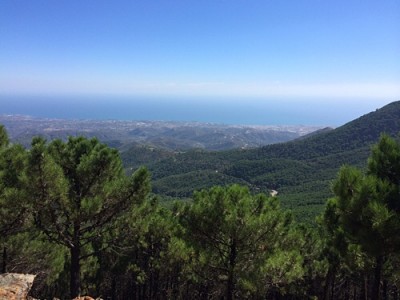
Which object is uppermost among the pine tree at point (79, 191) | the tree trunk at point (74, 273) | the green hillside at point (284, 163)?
the pine tree at point (79, 191)

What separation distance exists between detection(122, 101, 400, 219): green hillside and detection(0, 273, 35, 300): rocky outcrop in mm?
90321

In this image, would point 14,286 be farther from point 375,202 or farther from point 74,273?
point 375,202

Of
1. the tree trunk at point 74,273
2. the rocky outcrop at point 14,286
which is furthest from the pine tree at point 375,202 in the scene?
the tree trunk at point 74,273

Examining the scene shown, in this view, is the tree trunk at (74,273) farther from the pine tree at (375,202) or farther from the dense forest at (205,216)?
the pine tree at (375,202)

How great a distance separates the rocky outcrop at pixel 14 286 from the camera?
745 centimetres

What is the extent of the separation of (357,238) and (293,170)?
447ft

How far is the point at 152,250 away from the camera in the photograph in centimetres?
1642

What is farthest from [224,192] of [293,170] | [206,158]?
[206,158]

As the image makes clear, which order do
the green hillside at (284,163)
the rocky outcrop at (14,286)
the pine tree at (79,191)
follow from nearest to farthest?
the rocky outcrop at (14,286) < the pine tree at (79,191) < the green hillside at (284,163)

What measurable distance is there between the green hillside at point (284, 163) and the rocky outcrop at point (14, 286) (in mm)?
90321

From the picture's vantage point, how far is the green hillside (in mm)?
128750

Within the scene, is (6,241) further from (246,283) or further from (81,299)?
(246,283)

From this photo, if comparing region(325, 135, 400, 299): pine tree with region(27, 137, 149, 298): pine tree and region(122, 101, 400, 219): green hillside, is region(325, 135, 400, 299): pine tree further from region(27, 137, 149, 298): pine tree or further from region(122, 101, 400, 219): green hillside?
region(122, 101, 400, 219): green hillside

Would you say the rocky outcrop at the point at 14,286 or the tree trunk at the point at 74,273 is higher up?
the rocky outcrop at the point at 14,286
